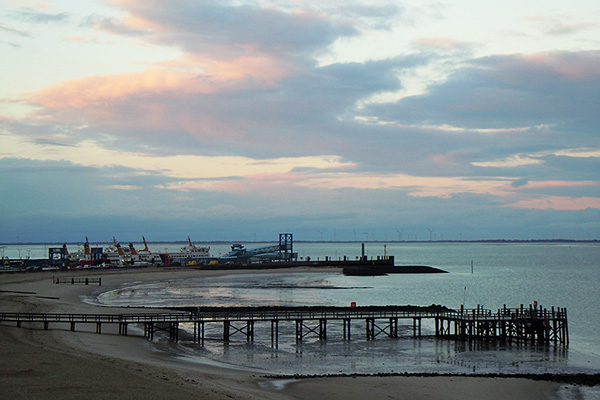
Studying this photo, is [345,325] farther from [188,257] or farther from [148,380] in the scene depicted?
[188,257]

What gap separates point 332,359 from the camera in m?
39.4

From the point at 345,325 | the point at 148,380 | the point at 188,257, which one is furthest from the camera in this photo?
the point at 188,257

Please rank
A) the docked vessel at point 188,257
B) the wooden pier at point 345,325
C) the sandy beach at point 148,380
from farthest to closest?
the docked vessel at point 188,257 < the wooden pier at point 345,325 < the sandy beach at point 148,380

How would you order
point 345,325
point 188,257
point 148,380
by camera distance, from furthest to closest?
1. point 188,257
2. point 345,325
3. point 148,380

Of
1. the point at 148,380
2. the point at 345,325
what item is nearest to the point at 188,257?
the point at 345,325

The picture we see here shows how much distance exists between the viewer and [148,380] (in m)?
26.6

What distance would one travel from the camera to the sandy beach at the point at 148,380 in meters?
24.2

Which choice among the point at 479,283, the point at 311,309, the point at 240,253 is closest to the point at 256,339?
the point at 311,309

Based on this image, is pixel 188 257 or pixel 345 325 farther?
pixel 188 257

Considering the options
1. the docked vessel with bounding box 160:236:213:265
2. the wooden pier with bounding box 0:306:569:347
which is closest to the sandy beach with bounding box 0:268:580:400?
the wooden pier with bounding box 0:306:569:347

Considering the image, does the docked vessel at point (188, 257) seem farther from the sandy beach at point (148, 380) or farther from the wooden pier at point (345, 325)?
the sandy beach at point (148, 380)

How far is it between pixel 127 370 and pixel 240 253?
15534 cm

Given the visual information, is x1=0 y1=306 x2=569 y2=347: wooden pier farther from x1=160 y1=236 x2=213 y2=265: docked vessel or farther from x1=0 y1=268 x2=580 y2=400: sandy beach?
x1=160 y1=236 x2=213 y2=265: docked vessel

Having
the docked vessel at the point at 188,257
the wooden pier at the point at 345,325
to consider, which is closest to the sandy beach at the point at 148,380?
the wooden pier at the point at 345,325
